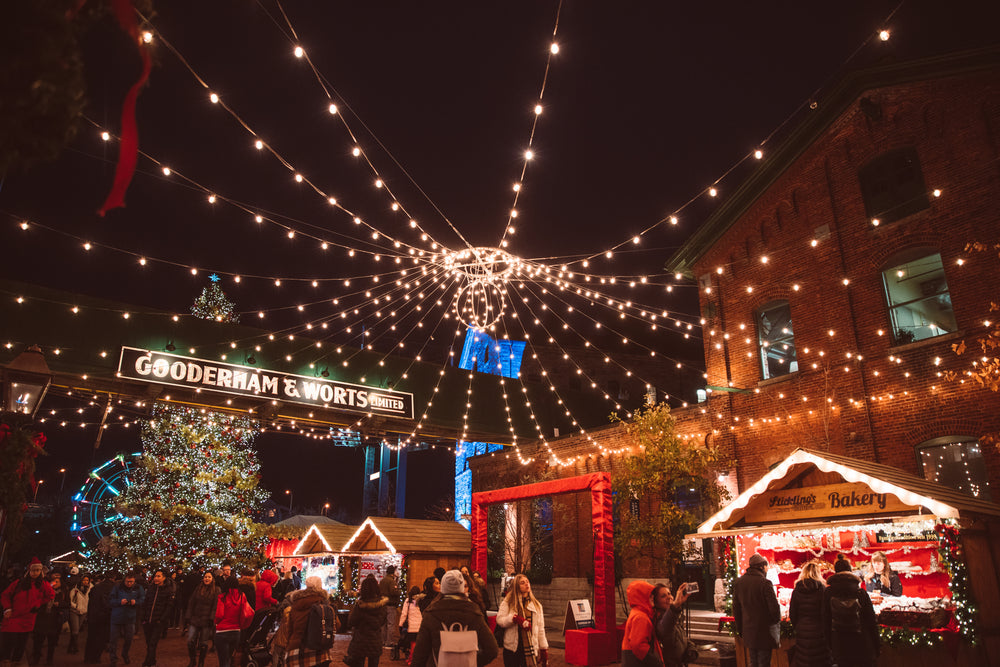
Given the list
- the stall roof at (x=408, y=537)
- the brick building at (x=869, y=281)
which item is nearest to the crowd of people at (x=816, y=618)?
the brick building at (x=869, y=281)

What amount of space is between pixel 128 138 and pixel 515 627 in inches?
253

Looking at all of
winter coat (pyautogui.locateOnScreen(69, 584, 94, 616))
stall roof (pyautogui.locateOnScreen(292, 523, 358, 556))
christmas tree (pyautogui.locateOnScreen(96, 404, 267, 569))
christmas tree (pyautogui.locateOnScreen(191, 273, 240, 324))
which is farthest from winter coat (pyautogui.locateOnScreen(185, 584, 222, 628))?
christmas tree (pyautogui.locateOnScreen(191, 273, 240, 324))

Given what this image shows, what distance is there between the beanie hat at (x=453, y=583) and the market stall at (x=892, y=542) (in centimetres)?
546

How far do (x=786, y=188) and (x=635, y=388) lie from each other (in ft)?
77.2

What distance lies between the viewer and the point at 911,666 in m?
7.98

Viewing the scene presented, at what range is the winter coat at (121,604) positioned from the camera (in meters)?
10.6

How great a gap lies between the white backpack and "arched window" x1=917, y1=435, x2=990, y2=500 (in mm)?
9777

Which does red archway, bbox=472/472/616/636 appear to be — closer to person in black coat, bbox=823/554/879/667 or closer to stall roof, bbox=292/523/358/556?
person in black coat, bbox=823/554/879/667

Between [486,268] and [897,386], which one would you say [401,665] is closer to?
[486,268]

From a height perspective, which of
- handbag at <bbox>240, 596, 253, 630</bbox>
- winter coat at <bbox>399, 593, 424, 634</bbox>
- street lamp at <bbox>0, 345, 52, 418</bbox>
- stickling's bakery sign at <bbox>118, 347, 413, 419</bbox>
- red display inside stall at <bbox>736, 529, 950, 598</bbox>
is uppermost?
stickling's bakery sign at <bbox>118, 347, 413, 419</bbox>

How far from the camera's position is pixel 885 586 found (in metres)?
8.86

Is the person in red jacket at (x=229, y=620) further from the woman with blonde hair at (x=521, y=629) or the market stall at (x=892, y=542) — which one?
the market stall at (x=892, y=542)

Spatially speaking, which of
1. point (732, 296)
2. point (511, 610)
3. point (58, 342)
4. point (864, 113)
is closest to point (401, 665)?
point (511, 610)

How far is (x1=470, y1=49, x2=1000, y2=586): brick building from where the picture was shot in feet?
37.1
